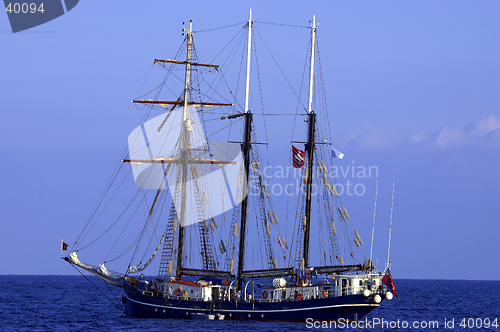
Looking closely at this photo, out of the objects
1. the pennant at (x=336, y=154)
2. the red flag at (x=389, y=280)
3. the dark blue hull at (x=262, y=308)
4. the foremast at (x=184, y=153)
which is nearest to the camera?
the red flag at (x=389, y=280)

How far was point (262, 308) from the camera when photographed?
78188 mm

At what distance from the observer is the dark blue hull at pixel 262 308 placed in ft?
247

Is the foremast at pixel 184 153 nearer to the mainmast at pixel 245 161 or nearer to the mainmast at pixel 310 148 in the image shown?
the mainmast at pixel 245 161

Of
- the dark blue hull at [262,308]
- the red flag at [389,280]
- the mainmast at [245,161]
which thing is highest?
the mainmast at [245,161]

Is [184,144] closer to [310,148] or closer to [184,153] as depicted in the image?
[184,153]

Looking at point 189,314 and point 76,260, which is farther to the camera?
point 76,260

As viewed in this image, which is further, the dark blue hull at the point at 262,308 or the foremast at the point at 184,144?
the foremast at the point at 184,144

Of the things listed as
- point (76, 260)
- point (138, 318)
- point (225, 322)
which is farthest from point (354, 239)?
point (76, 260)

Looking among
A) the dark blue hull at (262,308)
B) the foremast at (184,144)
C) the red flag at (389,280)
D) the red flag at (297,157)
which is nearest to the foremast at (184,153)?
the foremast at (184,144)

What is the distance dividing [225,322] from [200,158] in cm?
2301

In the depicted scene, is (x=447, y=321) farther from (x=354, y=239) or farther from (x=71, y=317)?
(x=71, y=317)

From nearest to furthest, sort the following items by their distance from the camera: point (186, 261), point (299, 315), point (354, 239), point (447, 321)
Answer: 1. point (299, 315)
2. point (354, 239)
3. point (186, 261)
4. point (447, 321)

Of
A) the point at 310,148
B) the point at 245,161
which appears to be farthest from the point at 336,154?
the point at 245,161

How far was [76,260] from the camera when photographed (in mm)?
92750
